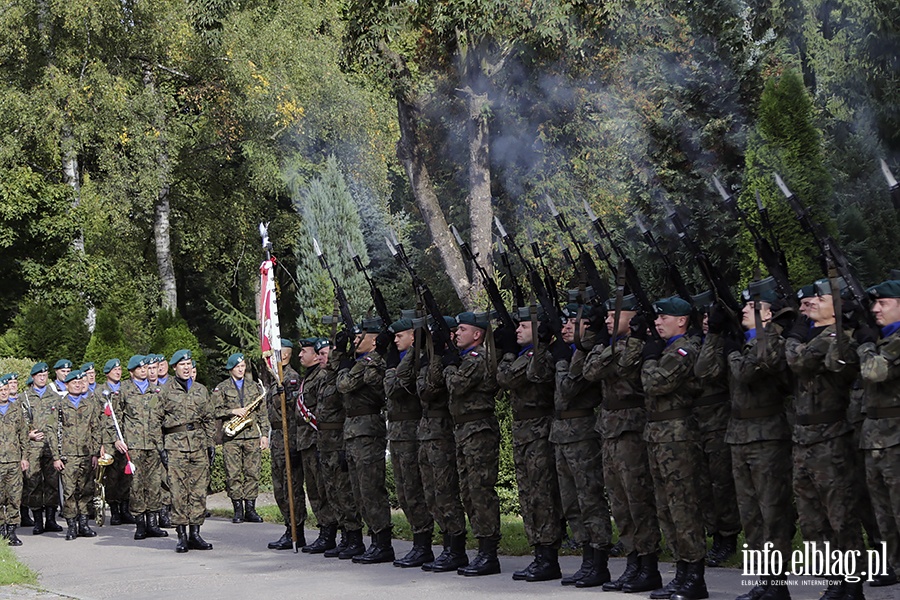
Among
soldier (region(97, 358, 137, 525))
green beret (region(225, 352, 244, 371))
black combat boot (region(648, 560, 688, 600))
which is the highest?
green beret (region(225, 352, 244, 371))

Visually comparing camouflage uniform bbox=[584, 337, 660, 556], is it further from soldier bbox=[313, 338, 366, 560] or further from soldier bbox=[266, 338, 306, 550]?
soldier bbox=[266, 338, 306, 550]

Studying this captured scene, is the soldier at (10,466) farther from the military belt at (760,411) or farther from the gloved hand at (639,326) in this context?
the military belt at (760,411)

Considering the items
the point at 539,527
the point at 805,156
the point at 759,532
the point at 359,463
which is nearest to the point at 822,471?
the point at 759,532

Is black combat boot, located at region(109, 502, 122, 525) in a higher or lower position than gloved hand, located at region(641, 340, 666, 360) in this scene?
lower

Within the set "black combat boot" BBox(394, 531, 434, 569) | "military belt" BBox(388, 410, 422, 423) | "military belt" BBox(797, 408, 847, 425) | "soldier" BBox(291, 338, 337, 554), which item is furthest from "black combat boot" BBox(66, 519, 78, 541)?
"military belt" BBox(797, 408, 847, 425)

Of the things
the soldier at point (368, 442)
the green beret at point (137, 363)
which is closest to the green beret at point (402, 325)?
the soldier at point (368, 442)

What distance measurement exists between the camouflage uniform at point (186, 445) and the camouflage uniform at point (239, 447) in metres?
2.25

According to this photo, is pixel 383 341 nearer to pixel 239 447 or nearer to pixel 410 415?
pixel 410 415

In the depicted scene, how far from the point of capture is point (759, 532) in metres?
8.02

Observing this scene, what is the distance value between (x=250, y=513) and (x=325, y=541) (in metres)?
3.85

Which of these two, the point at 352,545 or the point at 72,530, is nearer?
the point at 352,545

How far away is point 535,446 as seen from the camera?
31.5 feet

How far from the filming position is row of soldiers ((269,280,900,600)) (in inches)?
298

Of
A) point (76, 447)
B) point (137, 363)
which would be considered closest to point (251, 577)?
point (137, 363)
